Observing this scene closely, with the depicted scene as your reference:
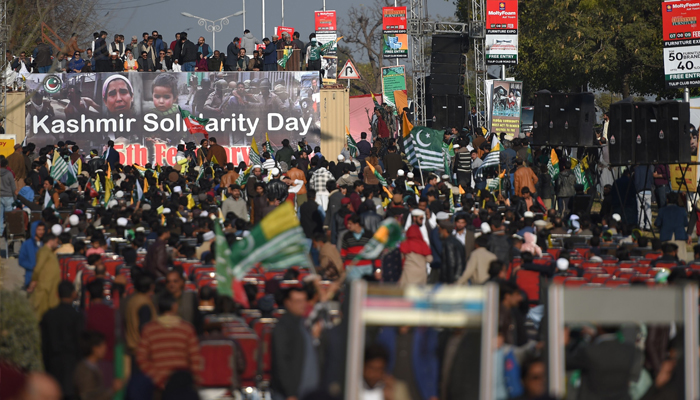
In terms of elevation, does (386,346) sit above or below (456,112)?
below

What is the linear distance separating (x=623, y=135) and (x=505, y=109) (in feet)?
42.6

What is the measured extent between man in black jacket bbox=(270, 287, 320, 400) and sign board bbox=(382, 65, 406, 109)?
31.9m

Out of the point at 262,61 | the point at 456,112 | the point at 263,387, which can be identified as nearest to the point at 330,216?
the point at 263,387

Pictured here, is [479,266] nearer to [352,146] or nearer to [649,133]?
[649,133]

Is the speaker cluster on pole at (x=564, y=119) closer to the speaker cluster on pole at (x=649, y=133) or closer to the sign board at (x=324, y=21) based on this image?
the speaker cluster on pole at (x=649, y=133)

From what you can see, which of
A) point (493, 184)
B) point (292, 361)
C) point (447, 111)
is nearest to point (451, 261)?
point (292, 361)

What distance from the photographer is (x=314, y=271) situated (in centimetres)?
831

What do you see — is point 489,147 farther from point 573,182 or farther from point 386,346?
point 386,346

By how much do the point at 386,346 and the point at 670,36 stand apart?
20402mm

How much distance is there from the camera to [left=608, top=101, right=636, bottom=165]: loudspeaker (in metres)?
18.4

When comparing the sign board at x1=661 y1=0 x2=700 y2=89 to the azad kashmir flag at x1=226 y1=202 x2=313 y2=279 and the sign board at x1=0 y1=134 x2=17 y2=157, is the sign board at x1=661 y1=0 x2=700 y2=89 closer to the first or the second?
the sign board at x1=0 y1=134 x2=17 y2=157

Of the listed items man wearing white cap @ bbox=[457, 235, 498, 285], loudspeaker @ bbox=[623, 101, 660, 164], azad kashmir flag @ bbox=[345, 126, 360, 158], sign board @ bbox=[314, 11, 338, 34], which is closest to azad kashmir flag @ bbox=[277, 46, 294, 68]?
azad kashmir flag @ bbox=[345, 126, 360, 158]

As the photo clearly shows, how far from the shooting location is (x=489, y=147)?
2344cm

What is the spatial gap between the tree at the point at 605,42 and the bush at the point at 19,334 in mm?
31692
